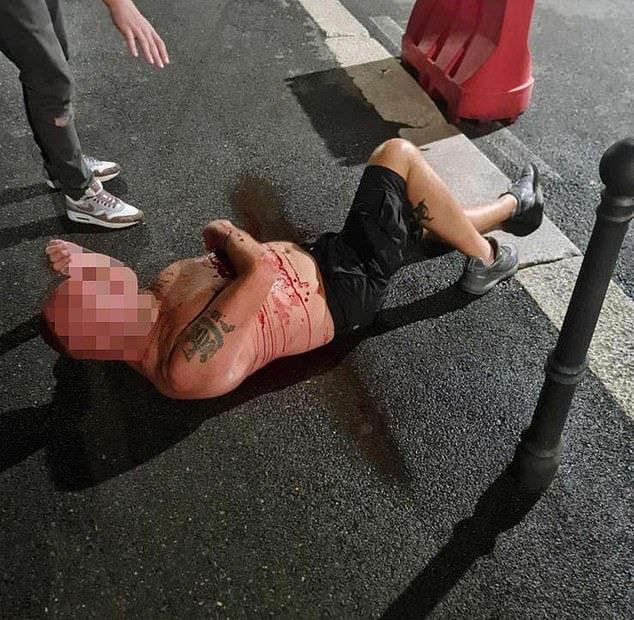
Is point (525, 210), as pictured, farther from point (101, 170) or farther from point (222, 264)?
point (101, 170)

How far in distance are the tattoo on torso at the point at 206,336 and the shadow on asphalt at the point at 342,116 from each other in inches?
59.6

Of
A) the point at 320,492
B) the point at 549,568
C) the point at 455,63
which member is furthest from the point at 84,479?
the point at 455,63

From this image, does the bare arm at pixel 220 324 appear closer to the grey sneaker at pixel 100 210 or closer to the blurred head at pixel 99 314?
the blurred head at pixel 99 314

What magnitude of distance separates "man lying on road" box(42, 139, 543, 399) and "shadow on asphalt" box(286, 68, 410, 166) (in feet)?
3.06

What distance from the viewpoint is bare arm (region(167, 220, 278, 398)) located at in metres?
1.91

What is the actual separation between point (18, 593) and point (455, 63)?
2.89m

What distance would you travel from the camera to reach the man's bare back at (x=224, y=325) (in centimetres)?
193

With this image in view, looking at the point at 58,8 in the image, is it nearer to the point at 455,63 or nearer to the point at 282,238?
the point at 282,238

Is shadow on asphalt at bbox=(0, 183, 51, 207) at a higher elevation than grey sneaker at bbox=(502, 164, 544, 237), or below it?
below

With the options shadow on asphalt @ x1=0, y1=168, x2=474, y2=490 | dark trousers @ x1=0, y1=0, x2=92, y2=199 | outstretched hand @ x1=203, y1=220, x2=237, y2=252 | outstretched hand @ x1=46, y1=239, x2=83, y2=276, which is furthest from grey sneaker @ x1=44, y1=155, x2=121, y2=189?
outstretched hand @ x1=46, y1=239, x2=83, y2=276

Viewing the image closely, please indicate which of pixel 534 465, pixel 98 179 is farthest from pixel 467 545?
pixel 98 179

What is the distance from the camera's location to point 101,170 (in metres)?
3.12

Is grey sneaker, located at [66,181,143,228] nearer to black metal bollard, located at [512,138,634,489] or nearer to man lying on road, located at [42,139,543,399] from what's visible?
man lying on road, located at [42,139,543,399]

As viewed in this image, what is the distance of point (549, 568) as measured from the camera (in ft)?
5.95
